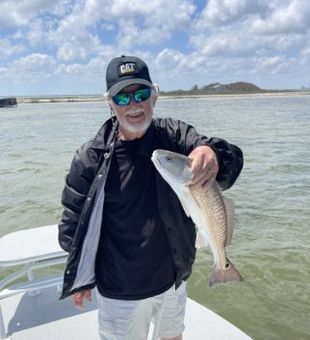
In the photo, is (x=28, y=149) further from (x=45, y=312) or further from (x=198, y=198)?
(x=198, y=198)

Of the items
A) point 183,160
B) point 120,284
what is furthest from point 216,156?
point 120,284

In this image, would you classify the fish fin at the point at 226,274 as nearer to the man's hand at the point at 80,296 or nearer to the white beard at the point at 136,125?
the man's hand at the point at 80,296

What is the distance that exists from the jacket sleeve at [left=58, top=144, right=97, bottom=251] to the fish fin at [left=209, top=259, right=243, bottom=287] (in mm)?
955

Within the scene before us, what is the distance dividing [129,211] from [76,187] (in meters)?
0.38

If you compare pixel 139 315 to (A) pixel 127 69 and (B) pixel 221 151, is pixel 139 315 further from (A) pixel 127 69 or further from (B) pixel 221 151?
(A) pixel 127 69

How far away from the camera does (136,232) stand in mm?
2789

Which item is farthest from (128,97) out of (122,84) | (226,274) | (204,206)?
(226,274)

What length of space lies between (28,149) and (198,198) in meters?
21.2

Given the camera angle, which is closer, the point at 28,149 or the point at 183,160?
the point at 183,160

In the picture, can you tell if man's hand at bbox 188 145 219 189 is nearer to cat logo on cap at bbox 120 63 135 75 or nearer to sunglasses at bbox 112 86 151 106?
sunglasses at bbox 112 86 151 106

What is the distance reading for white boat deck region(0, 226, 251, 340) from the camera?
3.91m

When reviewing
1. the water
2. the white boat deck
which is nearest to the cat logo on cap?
the white boat deck

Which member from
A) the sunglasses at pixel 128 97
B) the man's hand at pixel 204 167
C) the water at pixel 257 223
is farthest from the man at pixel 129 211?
the water at pixel 257 223

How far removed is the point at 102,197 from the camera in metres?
2.73
